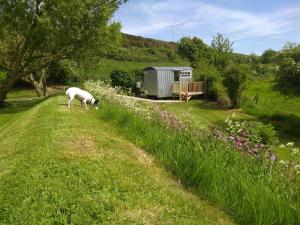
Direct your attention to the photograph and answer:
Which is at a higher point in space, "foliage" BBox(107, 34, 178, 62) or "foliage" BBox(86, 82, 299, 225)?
"foliage" BBox(107, 34, 178, 62)

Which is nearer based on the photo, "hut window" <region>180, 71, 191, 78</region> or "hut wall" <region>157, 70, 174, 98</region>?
"hut wall" <region>157, 70, 174, 98</region>

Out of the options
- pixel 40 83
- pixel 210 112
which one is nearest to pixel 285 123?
pixel 210 112

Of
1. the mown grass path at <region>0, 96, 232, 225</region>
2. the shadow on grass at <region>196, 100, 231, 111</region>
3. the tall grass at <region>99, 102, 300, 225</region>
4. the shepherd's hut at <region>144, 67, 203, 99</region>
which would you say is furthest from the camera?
the shepherd's hut at <region>144, 67, 203, 99</region>

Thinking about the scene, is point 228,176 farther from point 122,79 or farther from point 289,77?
point 122,79

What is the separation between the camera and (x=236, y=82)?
3300 centimetres

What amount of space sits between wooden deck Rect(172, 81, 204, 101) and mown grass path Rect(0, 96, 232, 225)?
2930 cm

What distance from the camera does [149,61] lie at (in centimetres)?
5966

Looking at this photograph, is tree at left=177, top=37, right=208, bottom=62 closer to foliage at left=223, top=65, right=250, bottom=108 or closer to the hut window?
the hut window

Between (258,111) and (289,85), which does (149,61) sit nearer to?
(258,111)

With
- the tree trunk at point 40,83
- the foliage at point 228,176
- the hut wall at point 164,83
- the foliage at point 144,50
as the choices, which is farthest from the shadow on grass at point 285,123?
the foliage at point 144,50

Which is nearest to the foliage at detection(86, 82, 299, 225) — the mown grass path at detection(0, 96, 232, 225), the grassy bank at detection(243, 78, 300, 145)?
the mown grass path at detection(0, 96, 232, 225)

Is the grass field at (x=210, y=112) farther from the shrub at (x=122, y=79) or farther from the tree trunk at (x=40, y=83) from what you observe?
the tree trunk at (x=40, y=83)

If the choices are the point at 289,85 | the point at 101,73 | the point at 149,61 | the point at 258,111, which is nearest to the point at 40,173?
the point at 289,85

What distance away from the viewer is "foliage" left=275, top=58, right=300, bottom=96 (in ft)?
85.2
